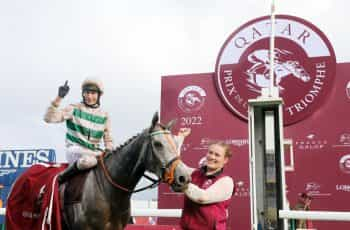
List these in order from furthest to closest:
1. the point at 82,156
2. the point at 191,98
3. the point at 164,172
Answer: the point at 191,98 → the point at 82,156 → the point at 164,172

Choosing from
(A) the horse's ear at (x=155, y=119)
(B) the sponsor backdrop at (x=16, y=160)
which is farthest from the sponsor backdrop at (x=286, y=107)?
(A) the horse's ear at (x=155, y=119)

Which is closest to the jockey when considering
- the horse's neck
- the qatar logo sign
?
the horse's neck

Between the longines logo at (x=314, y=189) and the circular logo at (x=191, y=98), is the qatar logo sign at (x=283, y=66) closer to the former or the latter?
the circular logo at (x=191, y=98)

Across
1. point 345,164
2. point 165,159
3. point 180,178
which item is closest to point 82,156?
point 165,159

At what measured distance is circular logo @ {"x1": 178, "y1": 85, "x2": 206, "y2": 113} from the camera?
843 cm

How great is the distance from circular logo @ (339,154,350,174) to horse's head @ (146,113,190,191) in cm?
504

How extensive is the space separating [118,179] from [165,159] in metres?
0.50

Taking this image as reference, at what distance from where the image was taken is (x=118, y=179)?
3.28 m

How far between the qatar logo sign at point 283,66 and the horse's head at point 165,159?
16.2 ft

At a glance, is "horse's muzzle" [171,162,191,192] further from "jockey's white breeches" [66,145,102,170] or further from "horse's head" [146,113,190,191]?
"jockey's white breeches" [66,145,102,170]

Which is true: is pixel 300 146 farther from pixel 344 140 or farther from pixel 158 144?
pixel 158 144

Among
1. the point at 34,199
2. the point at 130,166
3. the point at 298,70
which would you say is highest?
the point at 298,70

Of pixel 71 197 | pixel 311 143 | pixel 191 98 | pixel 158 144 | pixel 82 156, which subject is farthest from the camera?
pixel 191 98

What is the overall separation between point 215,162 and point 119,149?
959 millimetres
